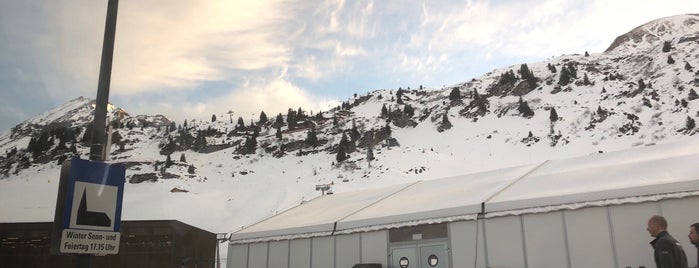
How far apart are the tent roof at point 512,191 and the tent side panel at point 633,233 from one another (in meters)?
0.21

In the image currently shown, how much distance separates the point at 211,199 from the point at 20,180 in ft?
94.7

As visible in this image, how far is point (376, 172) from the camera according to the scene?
164 feet

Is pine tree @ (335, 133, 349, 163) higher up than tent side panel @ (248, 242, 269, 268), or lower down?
higher up

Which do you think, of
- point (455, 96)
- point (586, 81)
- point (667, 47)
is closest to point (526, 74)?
point (455, 96)

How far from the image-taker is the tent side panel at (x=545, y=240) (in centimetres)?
777

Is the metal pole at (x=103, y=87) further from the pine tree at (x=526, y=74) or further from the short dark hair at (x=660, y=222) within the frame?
the pine tree at (x=526, y=74)

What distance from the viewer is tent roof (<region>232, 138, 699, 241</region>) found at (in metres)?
7.52

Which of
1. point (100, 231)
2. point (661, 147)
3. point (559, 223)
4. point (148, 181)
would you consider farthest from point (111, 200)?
point (148, 181)

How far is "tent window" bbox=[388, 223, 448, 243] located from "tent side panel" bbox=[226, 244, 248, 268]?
15.7 feet

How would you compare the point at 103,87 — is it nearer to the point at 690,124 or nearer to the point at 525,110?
the point at 690,124

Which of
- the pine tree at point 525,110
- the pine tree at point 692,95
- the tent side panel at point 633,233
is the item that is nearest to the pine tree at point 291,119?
the pine tree at point 525,110

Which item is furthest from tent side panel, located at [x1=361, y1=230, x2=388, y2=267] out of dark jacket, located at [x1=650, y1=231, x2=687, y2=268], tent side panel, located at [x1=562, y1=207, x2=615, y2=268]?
dark jacket, located at [x1=650, y1=231, x2=687, y2=268]

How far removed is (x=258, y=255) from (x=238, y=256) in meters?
0.89

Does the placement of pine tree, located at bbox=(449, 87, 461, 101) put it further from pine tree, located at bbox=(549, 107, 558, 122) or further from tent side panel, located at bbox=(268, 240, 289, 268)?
tent side panel, located at bbox=(268, 240, 289, 268)
